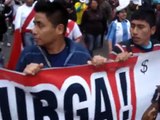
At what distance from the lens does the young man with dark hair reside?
3.66m

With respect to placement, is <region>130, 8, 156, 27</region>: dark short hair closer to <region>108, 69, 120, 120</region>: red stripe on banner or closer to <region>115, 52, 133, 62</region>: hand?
<region>115, 52, 133, 62</region>: hand

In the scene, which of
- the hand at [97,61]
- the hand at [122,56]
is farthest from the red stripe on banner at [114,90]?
the hand at [97,61]

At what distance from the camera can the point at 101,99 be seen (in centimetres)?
387

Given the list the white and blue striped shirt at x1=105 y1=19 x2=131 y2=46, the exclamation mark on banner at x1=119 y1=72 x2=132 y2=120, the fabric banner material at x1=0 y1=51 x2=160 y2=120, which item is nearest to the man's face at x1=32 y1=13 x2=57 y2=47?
the fabric banner material at x1=0 y1=51 x2=160 y2=120

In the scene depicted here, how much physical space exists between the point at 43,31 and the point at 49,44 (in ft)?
0.33

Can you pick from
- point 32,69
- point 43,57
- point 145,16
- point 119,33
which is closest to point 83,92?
point 43,57

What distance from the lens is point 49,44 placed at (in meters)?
3.69

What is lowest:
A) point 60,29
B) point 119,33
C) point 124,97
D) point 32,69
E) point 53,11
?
point 119,33

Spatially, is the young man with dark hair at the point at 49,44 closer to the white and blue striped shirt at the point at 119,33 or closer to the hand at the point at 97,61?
the hand at the point at 97,61

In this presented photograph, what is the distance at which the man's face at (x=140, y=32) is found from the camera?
4523 millimetres

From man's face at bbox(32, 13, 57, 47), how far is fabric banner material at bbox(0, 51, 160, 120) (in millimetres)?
210

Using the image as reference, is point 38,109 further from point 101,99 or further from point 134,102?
point 134,102

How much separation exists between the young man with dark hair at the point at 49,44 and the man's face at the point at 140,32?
0.90m

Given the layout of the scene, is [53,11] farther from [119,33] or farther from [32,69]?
[119,33]
